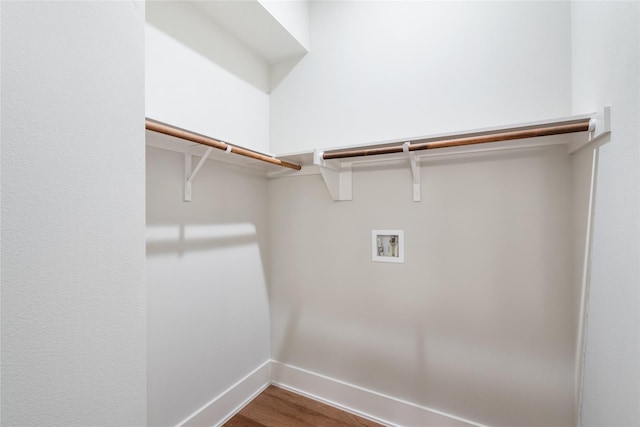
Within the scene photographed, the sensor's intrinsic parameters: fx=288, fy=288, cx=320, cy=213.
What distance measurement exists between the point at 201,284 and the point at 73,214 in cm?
101

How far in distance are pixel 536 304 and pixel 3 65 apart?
1.96 m

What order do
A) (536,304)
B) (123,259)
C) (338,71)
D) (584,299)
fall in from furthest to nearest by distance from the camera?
(338,71), (536,304), (584,299), (123,259)

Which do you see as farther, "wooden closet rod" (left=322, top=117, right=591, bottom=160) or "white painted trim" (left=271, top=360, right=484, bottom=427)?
"white painted trim" (left=271, top=360, right=484, bottom=427)

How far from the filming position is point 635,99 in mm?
804

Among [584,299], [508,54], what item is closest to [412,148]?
[508,54]

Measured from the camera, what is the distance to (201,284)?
1.58 metres

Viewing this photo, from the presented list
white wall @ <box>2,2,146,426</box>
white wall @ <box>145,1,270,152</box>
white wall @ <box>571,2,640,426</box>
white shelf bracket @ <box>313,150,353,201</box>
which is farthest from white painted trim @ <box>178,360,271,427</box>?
white wall @ <box>571,2,640,426</box>

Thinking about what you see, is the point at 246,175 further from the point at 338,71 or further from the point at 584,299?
the point at 584,299

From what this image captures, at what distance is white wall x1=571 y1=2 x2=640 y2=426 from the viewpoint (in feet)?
2.65

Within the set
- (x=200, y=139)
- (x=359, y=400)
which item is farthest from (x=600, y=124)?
(x=359, y=400)

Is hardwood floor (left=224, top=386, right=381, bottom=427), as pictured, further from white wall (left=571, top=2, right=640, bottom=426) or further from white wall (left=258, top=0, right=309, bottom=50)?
white wall (left=258, top=0, right=309, bottom=50)

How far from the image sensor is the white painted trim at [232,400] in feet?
5.10

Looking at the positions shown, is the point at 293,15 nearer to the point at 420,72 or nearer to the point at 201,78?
the point at 201,78

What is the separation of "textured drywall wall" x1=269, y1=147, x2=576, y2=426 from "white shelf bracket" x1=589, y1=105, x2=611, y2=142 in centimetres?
30
